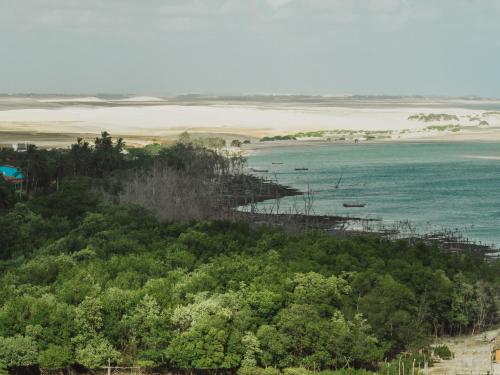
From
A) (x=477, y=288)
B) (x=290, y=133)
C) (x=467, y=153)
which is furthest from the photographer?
(x=290, y=133)

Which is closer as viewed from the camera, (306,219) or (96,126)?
(306,219)

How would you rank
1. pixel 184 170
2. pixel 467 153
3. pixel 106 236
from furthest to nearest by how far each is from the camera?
pixel 467 153 < pixel 184 170 < pixel 106 236

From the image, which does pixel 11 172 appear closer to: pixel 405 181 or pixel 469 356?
pixel 405 181

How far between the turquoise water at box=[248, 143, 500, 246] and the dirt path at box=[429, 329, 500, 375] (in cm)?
2399

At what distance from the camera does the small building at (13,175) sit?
259 feet

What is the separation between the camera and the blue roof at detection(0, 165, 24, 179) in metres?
80.6

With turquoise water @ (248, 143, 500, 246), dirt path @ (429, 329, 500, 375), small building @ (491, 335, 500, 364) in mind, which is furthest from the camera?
turquoise water @ (248, 143, 500, 246)

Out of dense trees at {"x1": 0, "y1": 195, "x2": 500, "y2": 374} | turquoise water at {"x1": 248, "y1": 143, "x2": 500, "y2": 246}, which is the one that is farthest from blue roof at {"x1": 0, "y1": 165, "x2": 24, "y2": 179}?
dense trees at {"x1": 0, "y1": 195, "x2": 500, "y2": 374}

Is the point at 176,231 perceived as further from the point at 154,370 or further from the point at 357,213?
the point at 357,213

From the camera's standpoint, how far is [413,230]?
213 feet

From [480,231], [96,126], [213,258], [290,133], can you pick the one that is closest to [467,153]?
[290,133]

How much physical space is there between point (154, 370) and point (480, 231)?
40011 millimetres

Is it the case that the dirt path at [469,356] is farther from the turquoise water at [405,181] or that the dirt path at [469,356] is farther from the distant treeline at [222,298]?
the turquoise water at [405,181]

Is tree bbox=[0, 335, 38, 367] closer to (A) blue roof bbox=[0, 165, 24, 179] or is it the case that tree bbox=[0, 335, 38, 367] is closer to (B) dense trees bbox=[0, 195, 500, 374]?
(B) dense trees bbox=[0, 195, 500, 374]
